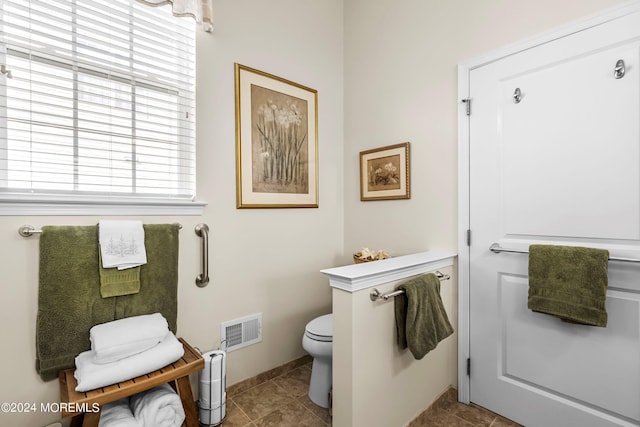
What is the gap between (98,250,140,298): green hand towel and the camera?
58.9 inches

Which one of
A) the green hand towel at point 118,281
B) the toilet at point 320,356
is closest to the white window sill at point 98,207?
the green hand towel at point 118,281

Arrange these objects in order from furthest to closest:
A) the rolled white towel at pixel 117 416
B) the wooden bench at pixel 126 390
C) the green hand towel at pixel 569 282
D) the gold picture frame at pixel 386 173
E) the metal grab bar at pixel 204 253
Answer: the gold picture frame at pixel 386 173, the metal grab bar at pixel 204 253, the green hand towel at pixel 569 282, the rolled white towel at pixel 117 416, the wooden bench at pixel 126 390

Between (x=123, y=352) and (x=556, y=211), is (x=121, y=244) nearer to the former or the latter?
(x=123, y=352)

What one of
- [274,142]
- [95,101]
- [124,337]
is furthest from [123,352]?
[274,142]

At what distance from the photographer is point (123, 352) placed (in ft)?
4.46

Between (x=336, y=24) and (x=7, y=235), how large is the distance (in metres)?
2.61

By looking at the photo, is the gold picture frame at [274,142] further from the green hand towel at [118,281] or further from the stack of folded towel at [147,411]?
the stack of folded towel at [147,411]

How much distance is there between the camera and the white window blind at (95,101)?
1.39 m

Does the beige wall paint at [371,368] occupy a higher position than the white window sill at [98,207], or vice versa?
the white window sill at [98,207]

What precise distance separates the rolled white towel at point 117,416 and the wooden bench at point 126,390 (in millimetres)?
72

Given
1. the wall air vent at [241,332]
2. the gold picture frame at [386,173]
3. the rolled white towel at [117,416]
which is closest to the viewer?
the rolled white towel at [117,416]

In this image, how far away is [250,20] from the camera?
211 cm

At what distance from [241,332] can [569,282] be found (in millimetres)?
1869

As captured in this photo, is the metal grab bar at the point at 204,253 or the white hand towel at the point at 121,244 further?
the metal grab bar at the point at 204,253
